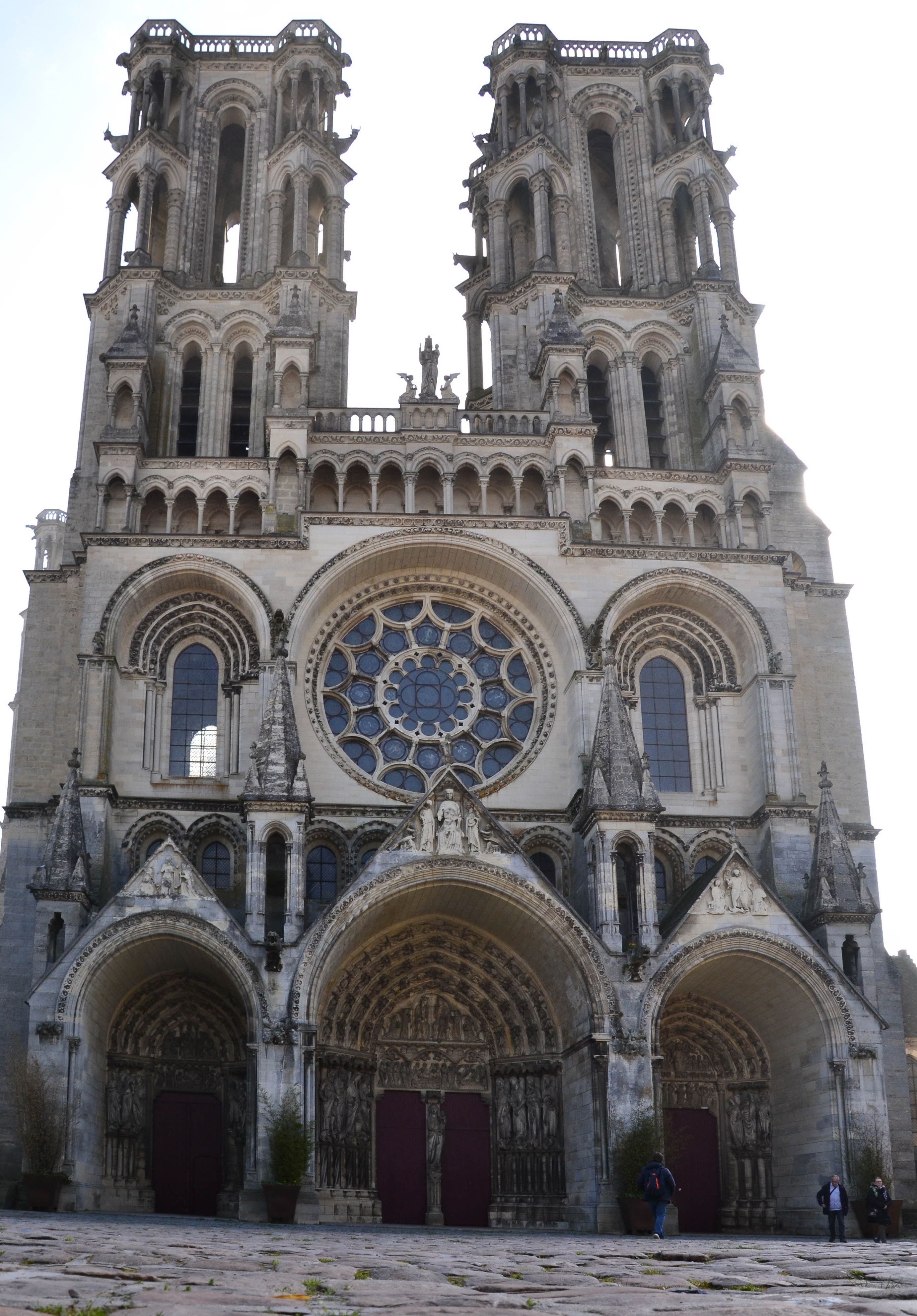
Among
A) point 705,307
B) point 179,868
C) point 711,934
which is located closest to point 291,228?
point 705,307

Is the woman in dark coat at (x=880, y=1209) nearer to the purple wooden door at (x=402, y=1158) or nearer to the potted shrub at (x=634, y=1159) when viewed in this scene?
the potted shrub at (x=634, y=1159)

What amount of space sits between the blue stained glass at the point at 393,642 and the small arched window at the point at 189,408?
6.90 m

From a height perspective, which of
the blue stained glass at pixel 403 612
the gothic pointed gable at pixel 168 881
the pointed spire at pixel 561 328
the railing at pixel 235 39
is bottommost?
the gothic pointed gable at pixel 168 881

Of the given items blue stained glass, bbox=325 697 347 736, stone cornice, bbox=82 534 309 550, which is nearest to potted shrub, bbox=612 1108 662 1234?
blue stained glass, bbox=325 697 347 736

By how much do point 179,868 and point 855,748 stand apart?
14650mm

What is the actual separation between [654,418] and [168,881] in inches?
678

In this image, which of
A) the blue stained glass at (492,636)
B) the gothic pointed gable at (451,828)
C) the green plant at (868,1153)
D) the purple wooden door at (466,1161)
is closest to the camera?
the green plant at (868,1153)

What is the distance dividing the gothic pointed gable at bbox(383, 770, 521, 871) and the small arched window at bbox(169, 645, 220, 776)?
17.2 ft

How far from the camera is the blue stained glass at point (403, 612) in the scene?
30.2m

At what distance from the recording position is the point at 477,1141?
26.3m

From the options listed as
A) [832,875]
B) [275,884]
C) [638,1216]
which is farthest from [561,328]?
[638,1216]

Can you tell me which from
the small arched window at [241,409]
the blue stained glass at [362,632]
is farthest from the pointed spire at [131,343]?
the blue stained glass at [362,632]

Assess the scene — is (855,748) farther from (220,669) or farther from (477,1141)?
(220,669)

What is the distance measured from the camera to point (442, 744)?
28.6 meters
